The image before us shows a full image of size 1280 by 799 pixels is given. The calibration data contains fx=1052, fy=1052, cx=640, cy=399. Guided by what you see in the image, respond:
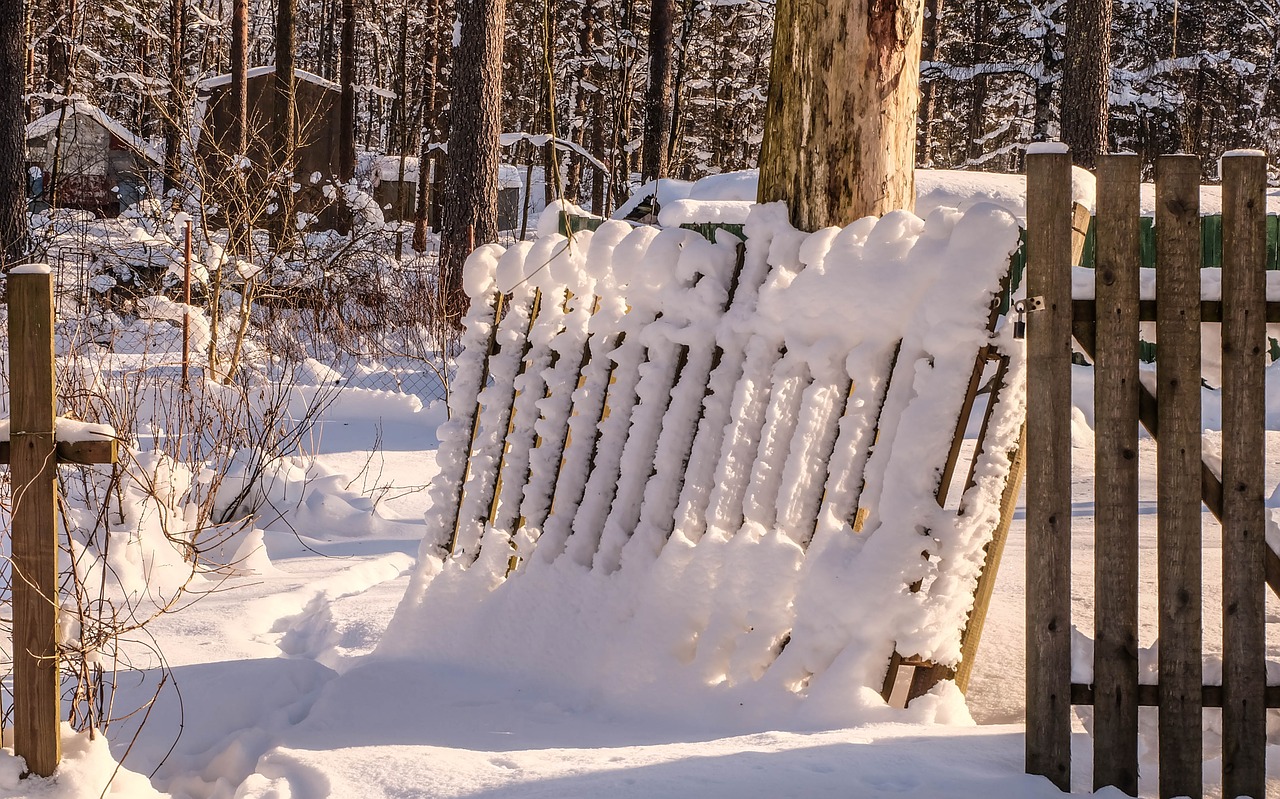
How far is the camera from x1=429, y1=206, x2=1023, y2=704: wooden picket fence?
294cm

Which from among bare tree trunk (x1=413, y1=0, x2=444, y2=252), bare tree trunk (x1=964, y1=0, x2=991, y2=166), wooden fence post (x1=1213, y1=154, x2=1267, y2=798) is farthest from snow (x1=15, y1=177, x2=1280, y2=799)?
bare tree trunk (x1=964, y1=0, x2=991, y2=166)

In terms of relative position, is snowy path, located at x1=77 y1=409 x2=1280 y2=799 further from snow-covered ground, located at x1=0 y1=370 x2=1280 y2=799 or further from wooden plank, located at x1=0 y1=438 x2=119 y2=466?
wooden plank, located at x1=0 y1=438 x2=119 y2=466

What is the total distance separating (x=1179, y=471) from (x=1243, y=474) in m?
0.16

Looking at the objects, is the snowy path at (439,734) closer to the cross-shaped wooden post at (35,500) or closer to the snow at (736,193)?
the cross-shaped wooden post at (35,500)

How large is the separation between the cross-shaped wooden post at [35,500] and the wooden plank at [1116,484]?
2356 mm

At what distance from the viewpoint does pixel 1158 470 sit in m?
2.55

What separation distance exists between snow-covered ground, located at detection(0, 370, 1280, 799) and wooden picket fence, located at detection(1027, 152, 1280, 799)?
222 mm

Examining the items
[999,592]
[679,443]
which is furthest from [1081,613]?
[679,443]

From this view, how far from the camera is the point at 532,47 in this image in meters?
30.5

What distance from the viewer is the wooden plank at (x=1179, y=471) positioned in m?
2.50

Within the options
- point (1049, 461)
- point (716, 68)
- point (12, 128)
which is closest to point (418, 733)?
point (1049, 461)

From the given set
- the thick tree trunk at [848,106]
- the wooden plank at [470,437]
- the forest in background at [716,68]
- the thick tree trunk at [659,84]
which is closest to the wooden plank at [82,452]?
the wooden plank at [470,437]

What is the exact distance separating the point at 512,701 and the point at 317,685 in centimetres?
73

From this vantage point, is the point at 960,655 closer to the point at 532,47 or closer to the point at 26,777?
the point at 26,777
